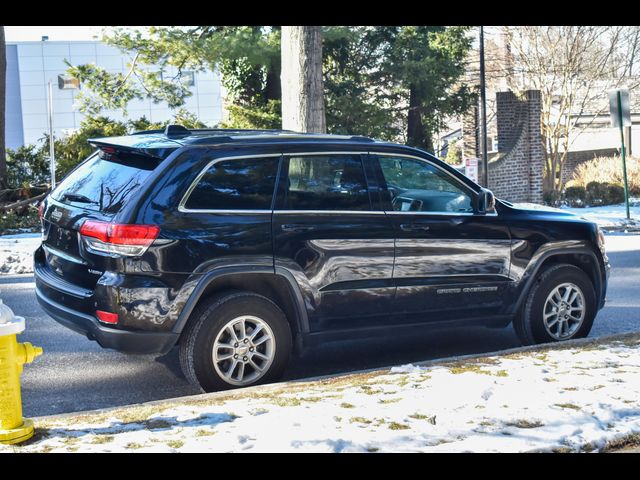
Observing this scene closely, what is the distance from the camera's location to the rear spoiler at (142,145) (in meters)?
6.49

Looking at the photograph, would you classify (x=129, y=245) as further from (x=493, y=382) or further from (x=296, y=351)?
(x=493, y=382)

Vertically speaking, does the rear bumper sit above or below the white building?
below

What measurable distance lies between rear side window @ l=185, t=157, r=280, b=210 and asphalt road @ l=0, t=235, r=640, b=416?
1.37 metres

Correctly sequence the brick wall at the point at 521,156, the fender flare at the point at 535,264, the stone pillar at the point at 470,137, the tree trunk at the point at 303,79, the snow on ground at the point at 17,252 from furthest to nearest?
1. the stone pillar at the point at 470,137
2. the brick wall at the point at 521,156
3. the tree trunk at the point at 303,79
4. the snow on ground at the point at 17,252
5. the fender flare at the point at 535,264

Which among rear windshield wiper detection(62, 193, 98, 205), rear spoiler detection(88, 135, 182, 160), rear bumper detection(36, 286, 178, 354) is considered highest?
rear spoiler detection(88, 135, 182, 160)

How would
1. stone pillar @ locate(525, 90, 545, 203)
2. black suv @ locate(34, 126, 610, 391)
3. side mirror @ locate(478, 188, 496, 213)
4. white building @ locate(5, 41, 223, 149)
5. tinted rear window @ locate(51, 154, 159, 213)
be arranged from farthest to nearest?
1. white building @ locate(5, 41, 223, 149)
2. stone pillar @ locate(525, 90, 545, 203)
3. side mirror @ locate(478, 188, 496, 213)
4. tinted rear window @ locate(51, 154, 159, 213)
5. black suv @ locate(34, 126, 610, 391)

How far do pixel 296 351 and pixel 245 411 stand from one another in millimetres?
1396

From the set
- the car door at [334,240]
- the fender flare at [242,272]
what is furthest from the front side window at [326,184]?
the fender flare at [242,272]

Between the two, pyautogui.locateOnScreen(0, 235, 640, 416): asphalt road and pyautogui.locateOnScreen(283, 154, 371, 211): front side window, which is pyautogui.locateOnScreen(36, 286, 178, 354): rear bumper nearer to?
pyautogui.locateOnScreen(0, 235, 640, 416): asphalt road

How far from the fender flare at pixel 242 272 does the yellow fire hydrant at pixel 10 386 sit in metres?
1.38

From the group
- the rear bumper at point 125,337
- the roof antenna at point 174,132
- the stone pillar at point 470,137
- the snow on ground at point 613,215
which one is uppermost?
the stone pillar at point 470,137

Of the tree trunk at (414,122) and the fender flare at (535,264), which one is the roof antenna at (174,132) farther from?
the tree trunk at (414,122)

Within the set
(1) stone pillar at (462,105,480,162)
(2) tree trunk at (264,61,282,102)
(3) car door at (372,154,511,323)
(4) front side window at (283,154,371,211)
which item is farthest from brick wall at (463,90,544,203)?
(4) front side window at (283,154,371,211)

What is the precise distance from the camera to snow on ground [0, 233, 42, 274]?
12.9m
